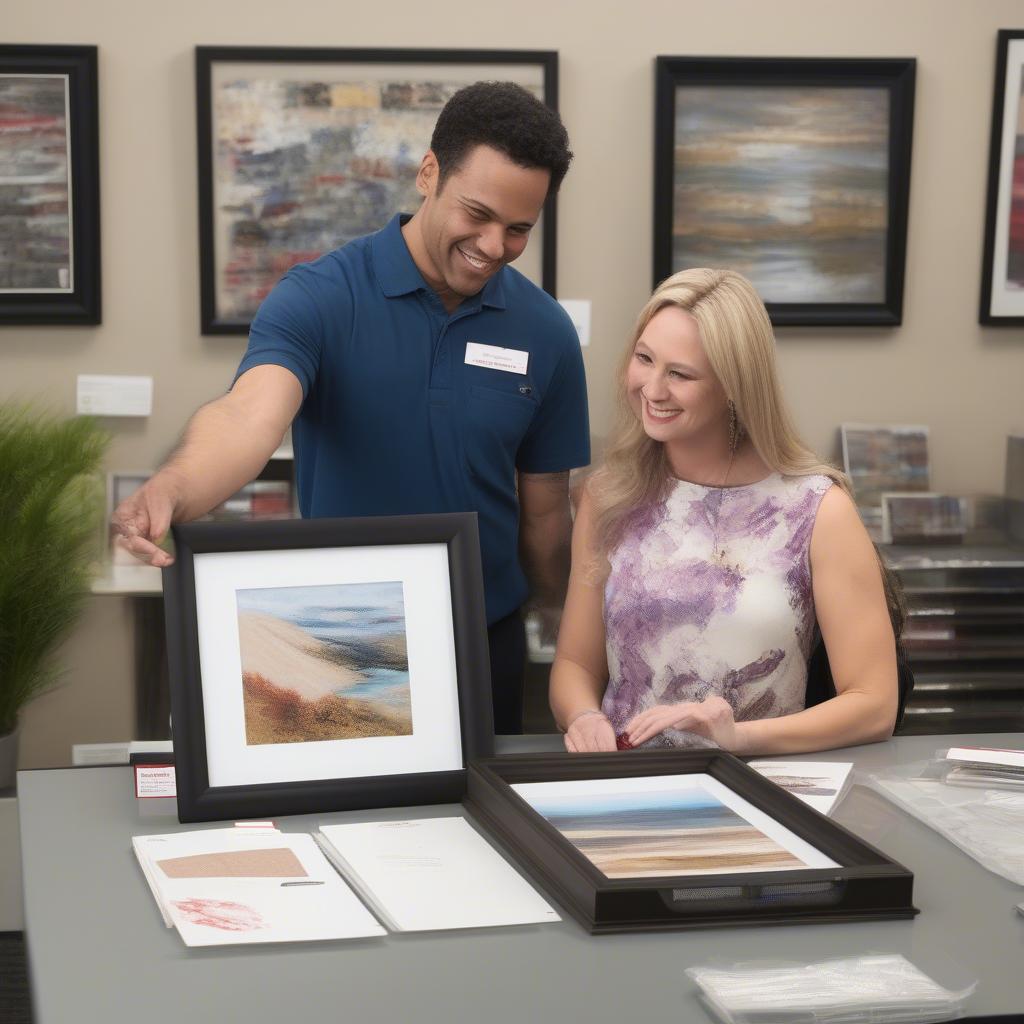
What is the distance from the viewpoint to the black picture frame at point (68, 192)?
3551 mm

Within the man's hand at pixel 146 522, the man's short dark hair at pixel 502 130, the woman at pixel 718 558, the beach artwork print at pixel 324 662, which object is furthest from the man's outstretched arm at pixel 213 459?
the woman at pixel 718 558

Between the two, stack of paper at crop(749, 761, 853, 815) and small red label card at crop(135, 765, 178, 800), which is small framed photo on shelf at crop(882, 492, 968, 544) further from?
small red label card at crop(135, 765, 178, 800)

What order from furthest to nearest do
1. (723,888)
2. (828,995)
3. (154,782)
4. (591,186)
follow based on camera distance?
(591,186), (154,782), (723,888), (828,995)

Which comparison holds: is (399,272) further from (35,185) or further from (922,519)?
(922,519)

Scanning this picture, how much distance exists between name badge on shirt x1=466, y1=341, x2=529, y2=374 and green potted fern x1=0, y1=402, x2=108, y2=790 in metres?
1.36

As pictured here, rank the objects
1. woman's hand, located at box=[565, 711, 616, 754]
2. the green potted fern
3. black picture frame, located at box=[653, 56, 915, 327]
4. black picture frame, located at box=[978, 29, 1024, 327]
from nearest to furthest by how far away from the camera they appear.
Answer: woman's hand, located at box=[565, 711, 616, 754], the green potted fern, black picture frame, located at box=[653, 56, 915, 327], black picture frame, located at box=[978, 29, 1024, 327]

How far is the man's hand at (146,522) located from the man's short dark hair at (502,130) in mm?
757

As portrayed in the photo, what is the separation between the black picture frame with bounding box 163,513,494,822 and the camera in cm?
146

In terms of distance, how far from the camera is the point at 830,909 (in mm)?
1237

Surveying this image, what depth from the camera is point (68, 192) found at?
361cm

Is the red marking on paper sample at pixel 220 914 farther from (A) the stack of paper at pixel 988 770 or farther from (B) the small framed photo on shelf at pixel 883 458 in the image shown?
(B) the small framed photo on shelf at pixel 883 458

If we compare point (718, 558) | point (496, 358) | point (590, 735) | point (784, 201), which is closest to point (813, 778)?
point (590, 735)

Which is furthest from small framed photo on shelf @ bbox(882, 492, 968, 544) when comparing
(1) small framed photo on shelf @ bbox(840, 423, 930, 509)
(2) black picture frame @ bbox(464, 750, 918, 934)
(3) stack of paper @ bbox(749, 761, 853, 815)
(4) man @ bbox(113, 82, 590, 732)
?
(2) black picture frame @ bbox(464, 750, 918, 934)

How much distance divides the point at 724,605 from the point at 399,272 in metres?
0.74
